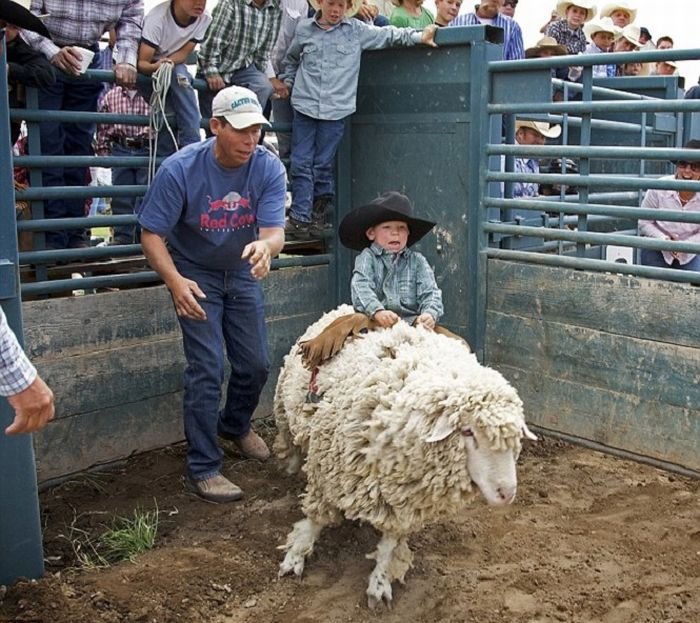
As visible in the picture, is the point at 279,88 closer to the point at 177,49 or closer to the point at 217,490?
the point at 177,49

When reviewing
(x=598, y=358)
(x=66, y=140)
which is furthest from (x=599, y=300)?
(x=66, y=140)

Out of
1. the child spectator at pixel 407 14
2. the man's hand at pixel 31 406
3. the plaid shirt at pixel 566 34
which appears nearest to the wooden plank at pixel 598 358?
the child spectator at pixel 407 14

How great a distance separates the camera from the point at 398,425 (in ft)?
11.7

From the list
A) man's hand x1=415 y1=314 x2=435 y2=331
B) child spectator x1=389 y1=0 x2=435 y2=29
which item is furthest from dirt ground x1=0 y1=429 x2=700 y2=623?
child spectator x1=389 y1=0 x2=435 y2=29

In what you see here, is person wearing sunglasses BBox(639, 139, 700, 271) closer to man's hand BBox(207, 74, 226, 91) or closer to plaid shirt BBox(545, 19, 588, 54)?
plaid shirt BBox(545, 19, 588, 54)

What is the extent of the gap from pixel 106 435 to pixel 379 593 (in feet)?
7.08

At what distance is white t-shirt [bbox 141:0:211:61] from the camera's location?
5.40m

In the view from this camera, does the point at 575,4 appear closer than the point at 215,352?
No

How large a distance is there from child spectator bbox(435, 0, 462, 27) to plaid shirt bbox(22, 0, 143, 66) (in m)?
3.05

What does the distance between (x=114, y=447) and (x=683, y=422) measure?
3259 millimetres

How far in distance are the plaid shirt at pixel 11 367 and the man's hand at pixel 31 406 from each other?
0.03 meters

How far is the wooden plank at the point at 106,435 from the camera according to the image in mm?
4969

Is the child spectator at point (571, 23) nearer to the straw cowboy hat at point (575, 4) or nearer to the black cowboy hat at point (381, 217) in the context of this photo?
the straw cowboy hat at point (575, 4)

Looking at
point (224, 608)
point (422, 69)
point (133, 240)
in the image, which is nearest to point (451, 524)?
point (224, 608)
